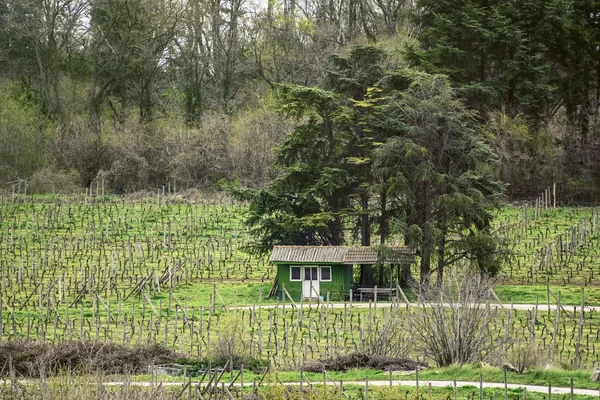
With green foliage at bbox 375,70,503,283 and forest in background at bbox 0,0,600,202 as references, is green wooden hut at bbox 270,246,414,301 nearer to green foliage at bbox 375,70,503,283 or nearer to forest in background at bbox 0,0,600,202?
green foliage at bbox 375,70,503,283

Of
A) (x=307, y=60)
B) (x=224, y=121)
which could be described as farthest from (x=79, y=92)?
(x=307, y=60)

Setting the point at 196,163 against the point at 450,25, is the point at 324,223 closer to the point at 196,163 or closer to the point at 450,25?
the point at 450,25

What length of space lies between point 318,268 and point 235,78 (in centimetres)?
3841

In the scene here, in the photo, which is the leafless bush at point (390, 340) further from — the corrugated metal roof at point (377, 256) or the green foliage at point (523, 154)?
the green foliage at point (523, 154)

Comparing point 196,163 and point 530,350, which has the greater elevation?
point 196,163

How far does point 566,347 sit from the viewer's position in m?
32.5

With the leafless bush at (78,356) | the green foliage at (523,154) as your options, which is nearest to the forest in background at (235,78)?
the green foliage at (523,154)

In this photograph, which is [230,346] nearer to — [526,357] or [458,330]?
[458,330]

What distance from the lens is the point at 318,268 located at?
138 feet

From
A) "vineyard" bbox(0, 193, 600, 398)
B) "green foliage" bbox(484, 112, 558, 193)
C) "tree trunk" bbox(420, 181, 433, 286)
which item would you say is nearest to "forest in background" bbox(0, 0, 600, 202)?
A: "green foliage" bbox(484, 112, 558, 193)

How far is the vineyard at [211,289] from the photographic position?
31.6 metres

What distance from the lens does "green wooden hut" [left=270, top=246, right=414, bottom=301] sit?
41.8 metres

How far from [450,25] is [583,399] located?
37.6 metres

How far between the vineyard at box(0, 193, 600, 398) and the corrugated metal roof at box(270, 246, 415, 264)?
5.34 feet
